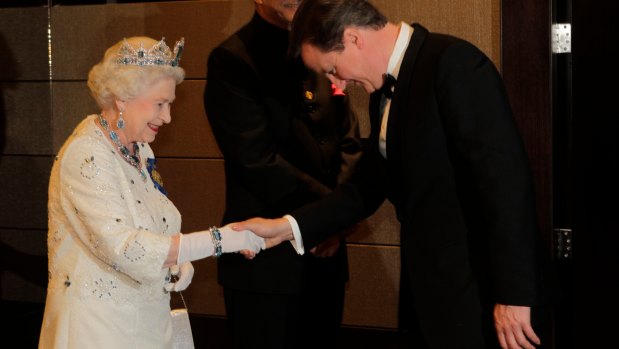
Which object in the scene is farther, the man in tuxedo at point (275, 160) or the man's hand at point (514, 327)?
the man in tuxedo at point (275, 160)

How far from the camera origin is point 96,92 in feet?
7.64

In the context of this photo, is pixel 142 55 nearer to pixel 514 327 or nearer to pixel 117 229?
pixel 117 229

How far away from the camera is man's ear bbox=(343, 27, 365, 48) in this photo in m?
2.19

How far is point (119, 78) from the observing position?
2.30 meters


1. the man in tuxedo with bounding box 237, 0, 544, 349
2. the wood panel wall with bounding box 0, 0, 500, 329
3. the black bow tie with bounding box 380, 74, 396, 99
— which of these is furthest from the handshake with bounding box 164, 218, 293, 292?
the wood panel wall with bounding box 0, 0, 500, 329

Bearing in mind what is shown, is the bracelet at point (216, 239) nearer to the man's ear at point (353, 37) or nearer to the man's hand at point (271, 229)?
the man's hand at point (271, 229)

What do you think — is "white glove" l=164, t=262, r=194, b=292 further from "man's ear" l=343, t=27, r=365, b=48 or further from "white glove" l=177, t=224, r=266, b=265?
"man's ear" l=343, t=27, r=365, b=48

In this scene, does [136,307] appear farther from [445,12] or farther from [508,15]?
[445,12]

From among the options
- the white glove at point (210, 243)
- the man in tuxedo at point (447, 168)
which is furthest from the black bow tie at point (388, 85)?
the white glove at point (210, 243)

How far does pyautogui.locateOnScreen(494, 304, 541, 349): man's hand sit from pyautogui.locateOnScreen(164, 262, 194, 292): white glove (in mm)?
908

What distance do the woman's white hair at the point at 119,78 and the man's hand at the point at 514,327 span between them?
111 centimetres

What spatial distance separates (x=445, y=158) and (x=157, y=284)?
0.88 metres

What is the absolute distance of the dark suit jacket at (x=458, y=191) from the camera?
197cm

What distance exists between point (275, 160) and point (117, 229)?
87cm
